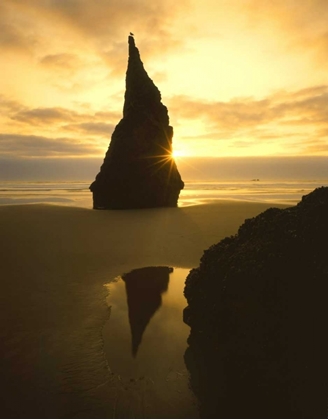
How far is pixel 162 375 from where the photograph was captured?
318 cm

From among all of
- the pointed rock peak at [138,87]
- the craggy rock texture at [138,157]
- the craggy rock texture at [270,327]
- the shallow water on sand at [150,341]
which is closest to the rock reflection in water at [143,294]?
the shallow water on sand at [150,341]

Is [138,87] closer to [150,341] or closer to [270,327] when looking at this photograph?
[150,341]

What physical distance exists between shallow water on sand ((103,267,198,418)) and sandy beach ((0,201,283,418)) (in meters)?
0.03

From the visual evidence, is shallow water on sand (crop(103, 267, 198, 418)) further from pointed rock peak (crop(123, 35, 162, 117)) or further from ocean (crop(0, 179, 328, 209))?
ocean (crop(0, 179, 328, 209))

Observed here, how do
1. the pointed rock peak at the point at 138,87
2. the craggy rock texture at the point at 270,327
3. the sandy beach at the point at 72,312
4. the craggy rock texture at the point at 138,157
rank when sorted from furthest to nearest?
the pointed rock peak at the point at 138,87 < the craggy rock texture at the point at 138,157 < the sandy beach at the point at 72,312 < the craggy rock texture at the point at 270,327

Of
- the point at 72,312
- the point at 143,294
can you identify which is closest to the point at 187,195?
the point at 143,294

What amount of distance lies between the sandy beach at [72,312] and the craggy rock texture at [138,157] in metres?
6.04

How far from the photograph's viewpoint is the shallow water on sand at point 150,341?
2.90 meters

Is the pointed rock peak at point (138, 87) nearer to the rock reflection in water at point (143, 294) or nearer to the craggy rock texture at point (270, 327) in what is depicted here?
the rock reflection in water at point (143, 294)

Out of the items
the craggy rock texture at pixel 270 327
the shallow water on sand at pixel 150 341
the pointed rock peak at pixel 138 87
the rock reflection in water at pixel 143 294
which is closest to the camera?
the craggy rock texture at pixel 270 327

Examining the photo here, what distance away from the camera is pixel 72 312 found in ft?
15.2

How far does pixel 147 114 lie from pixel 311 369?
57.0 feet

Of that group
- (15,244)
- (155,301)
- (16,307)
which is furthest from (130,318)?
(15,244)

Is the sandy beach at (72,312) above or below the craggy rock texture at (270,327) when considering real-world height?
below
